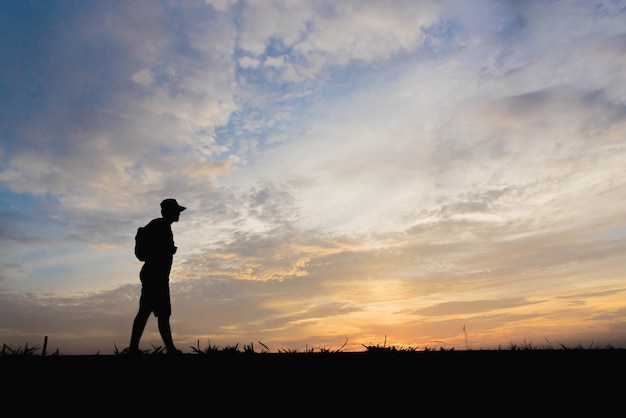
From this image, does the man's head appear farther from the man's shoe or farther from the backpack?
the man's shoe

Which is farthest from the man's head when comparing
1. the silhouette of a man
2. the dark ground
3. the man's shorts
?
the dark ground

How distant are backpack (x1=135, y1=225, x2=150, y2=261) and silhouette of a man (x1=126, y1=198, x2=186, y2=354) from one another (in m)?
0.04

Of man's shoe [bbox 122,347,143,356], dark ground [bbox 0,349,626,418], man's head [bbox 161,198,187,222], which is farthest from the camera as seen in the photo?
man's head [bbox 161,198,187,222]

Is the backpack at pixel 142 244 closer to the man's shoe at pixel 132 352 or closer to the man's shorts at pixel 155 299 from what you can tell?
the man's shorts at pixel 155 299

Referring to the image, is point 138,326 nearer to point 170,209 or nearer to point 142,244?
point 142,244

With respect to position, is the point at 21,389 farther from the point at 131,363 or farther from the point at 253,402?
the point at 253,402

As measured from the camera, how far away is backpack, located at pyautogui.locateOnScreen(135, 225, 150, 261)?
736 cm

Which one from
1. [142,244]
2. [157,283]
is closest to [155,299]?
[157,283]

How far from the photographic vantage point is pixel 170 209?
7734 mm

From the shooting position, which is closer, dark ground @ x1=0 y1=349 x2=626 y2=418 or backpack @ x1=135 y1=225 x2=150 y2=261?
dark ground @ x1=0 y1=349 x2=626 y2=418

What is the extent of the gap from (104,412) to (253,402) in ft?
3.60

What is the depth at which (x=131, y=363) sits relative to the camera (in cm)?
549

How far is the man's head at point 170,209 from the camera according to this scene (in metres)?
7.71

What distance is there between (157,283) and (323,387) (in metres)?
4.29
